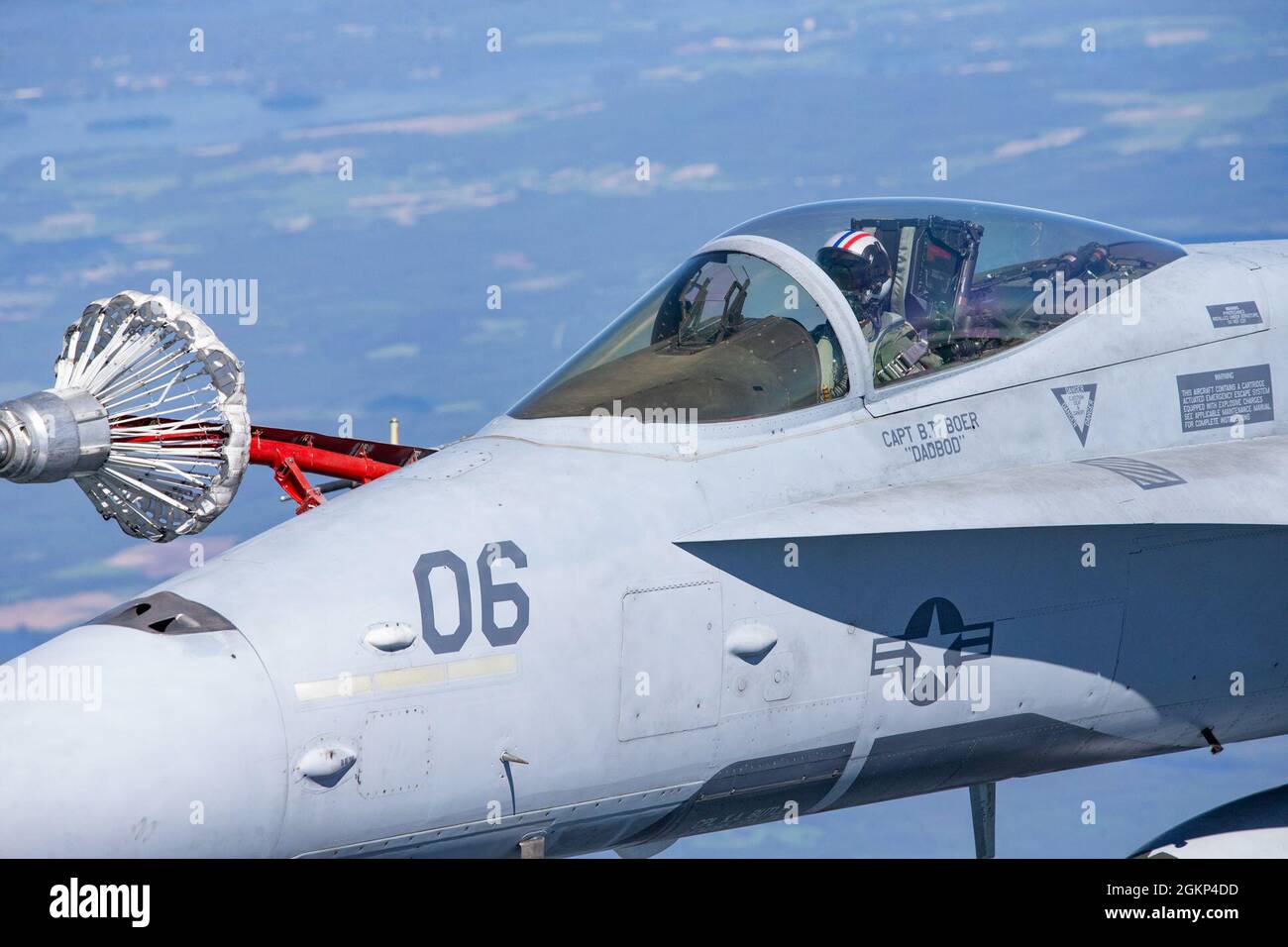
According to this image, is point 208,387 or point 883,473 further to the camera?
point 208,387

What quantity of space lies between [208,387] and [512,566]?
7.69m

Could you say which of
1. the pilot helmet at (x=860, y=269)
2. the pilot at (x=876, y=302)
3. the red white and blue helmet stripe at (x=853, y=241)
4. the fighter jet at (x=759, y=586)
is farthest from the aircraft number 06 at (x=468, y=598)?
the red white and blue helmet stripe at (x=853, y=241)

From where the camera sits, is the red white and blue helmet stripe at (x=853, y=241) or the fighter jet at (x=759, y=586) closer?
the fighter jet at (x=759, y=586)

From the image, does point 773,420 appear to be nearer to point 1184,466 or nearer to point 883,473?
point 883,473

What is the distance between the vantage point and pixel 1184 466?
26.3 ft

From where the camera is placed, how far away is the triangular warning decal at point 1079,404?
318 inches

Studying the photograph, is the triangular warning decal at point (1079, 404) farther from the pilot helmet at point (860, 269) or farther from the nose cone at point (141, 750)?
the nose cone at point (141, 750)

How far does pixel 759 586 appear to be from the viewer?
699cm

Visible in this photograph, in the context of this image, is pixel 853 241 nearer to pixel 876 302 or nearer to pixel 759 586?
pixel 876 302

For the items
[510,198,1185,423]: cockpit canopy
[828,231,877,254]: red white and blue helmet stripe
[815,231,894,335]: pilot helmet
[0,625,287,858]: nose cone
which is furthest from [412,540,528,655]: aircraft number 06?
[828,231,877,254]: red white and blue helmet stripe

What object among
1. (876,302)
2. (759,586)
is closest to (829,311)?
(876,302)

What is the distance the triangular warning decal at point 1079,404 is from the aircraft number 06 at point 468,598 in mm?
3171

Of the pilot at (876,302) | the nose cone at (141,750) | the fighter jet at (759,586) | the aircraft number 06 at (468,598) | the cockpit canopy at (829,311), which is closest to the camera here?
the nose cone at (141,750)
